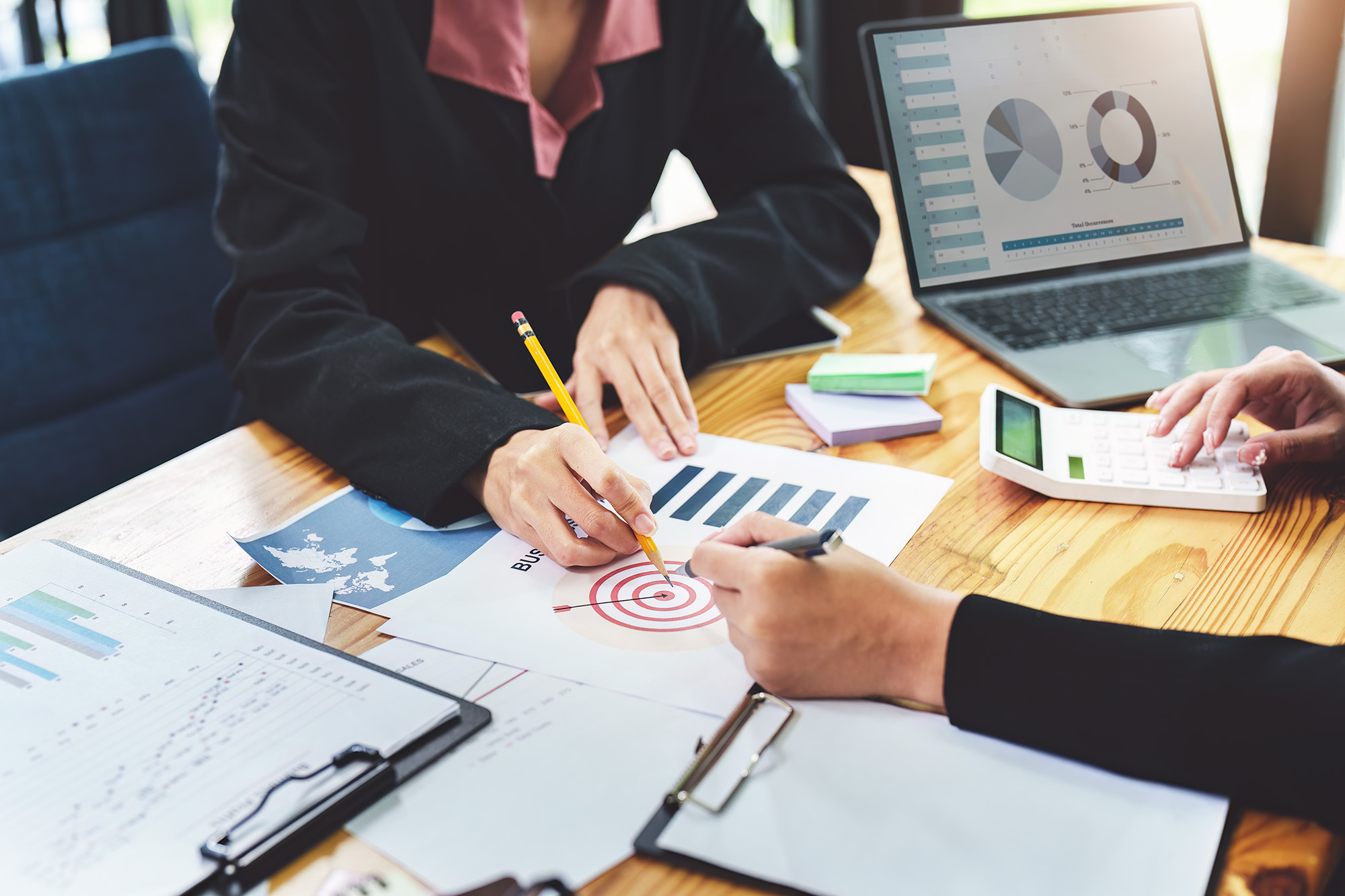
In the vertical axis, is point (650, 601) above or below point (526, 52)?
below

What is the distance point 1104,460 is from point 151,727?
0.70m

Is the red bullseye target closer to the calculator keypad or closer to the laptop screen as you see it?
the calculator keypad

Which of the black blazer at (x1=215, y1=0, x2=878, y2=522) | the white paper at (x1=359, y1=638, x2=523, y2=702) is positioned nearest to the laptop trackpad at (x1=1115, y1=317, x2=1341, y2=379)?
the black blazer at (x1=215, y1=0, x2=878, y2=522)

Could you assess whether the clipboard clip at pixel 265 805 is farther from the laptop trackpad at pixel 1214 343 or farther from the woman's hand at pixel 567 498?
the laptop trackpad at pixel 1214 343

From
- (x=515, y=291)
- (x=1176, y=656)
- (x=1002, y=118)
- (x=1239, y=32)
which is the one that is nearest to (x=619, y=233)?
(x=515, y=291)

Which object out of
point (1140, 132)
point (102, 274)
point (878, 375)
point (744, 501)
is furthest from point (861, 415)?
point (102, 274)

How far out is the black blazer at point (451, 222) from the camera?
33.5 inches

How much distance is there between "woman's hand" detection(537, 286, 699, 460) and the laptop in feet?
1.06

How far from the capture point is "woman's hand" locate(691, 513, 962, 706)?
54 centimetres

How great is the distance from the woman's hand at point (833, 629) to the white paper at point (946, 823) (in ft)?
0.09

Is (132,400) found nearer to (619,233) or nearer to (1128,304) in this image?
(619,233)

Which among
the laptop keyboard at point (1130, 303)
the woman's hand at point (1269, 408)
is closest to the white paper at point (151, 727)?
the woman's hand at point (1269, 408)

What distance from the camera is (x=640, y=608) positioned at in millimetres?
645

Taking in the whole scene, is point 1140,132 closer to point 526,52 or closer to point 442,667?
point 526,52
